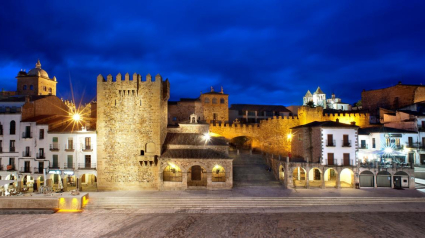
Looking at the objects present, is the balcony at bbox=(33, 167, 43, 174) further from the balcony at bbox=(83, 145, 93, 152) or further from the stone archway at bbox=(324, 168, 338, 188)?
the stone archway at bbox=(324, 168, 338, 188)

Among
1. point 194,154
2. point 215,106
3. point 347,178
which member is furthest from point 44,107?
point 347,178

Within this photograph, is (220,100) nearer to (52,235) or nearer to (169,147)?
(169,147)

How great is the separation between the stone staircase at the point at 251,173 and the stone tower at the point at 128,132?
344 inches

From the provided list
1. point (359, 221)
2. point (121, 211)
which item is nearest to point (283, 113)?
point (359, 221)

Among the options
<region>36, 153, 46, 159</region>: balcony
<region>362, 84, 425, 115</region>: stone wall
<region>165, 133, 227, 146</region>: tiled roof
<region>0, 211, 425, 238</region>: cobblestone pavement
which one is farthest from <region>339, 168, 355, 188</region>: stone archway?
<region>36, 153, 46, 159</region>: balcony

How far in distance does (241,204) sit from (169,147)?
9.96 meters

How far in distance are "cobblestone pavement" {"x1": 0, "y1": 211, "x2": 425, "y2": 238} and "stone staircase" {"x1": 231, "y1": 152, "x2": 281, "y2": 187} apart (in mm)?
6512

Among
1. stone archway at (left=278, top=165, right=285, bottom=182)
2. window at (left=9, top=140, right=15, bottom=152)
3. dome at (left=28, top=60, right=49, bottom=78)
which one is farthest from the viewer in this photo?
dome at (left=28, top=60, right=49, bottom=78)

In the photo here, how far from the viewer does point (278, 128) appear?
34.5 metres

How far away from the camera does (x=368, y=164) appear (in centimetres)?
2350

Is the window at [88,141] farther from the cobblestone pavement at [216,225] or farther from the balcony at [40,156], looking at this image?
the cobblestone pavement at [216,225]

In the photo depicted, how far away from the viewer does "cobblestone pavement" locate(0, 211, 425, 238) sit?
14367 millimetres

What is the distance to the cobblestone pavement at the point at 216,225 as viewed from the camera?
1437 centimetres

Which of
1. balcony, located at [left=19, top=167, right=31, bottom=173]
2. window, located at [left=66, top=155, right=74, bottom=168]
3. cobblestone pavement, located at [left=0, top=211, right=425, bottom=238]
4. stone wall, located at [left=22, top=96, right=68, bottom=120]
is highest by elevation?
stone wall, located at [left=22, top=96, right=68, bottom=120]
